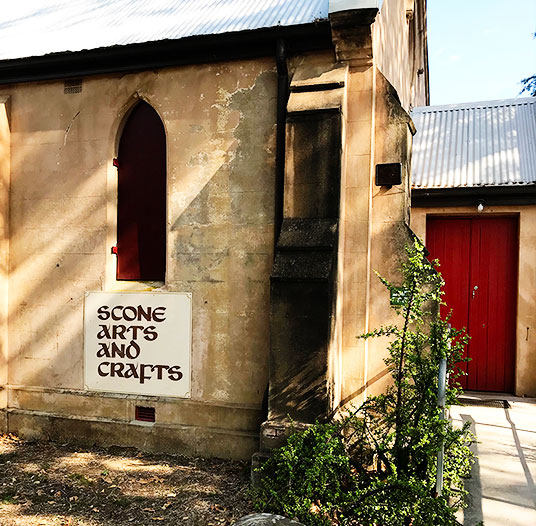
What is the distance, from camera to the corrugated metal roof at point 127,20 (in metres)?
6.11

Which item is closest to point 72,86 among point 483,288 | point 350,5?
point 350,5

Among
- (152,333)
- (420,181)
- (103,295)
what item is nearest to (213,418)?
(152,333)

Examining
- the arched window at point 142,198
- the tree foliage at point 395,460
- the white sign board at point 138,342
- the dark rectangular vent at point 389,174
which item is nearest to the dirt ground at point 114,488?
the tree foliage at point 395,460

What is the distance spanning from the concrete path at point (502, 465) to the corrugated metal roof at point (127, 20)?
5.44 m

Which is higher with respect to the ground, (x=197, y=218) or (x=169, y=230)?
(x=197, y=218)

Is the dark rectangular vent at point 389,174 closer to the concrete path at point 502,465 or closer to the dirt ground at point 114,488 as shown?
the concrete path at point 502,465

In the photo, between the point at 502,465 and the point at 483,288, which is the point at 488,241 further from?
the point at 502,465

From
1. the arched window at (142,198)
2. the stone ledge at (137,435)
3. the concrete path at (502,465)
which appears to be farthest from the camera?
the arched window at (142,198)

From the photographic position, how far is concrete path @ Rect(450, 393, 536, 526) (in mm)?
4672

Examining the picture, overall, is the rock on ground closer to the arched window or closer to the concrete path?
the concrete path

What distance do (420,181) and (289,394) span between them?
5.86 metres

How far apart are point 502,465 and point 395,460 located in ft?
6.71

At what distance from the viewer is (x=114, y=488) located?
529cm

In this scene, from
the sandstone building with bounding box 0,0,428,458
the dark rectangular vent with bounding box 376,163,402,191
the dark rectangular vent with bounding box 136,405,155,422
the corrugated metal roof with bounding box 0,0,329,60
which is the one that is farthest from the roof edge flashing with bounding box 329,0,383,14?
the dark rectangular vent with bounding box 136,405,155,422
